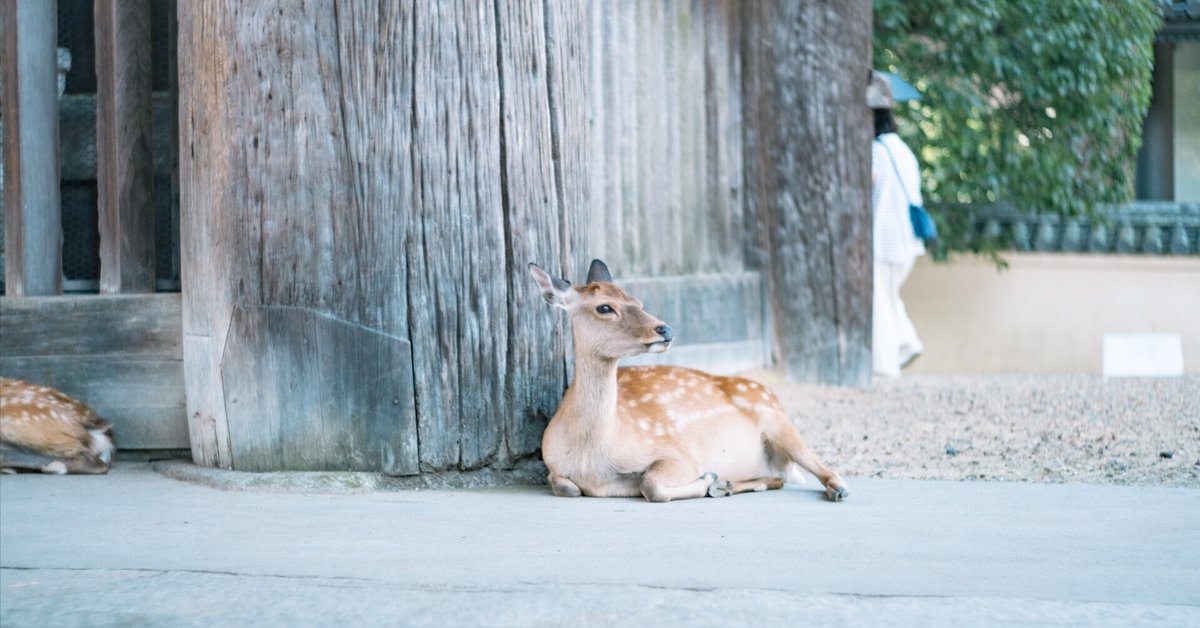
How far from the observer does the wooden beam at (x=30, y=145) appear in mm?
6434

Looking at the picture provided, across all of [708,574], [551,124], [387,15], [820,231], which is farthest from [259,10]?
[820,231]

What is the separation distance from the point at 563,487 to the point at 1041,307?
8.87 meters

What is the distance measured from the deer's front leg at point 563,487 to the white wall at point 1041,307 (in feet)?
27.3

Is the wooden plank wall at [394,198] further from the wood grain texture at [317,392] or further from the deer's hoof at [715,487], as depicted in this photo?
the deer's hoof at [715,487]

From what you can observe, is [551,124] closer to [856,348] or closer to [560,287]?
[560,287]

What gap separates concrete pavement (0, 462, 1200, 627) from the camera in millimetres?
3773

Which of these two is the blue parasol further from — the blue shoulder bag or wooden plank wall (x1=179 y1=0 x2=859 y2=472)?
wooden plank wall (x1=179 y1=0 x2=859 y2=472)

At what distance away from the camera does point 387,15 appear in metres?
5.62

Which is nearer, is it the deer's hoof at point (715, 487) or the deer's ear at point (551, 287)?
the deer's ear at point (551, 287)

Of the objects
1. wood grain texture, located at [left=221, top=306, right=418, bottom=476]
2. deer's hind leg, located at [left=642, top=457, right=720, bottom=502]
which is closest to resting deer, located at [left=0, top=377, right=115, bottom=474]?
wood grain texture, located at [left=221, top=306, right=418, bottom=476]

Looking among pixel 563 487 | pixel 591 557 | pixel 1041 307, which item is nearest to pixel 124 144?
pixel 563 487

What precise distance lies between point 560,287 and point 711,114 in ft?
12.8

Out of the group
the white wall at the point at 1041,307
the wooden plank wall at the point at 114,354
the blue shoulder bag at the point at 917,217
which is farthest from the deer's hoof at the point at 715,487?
the white wall at the point at 1041,307

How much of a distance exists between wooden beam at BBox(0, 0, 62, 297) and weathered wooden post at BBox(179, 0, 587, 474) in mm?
966
